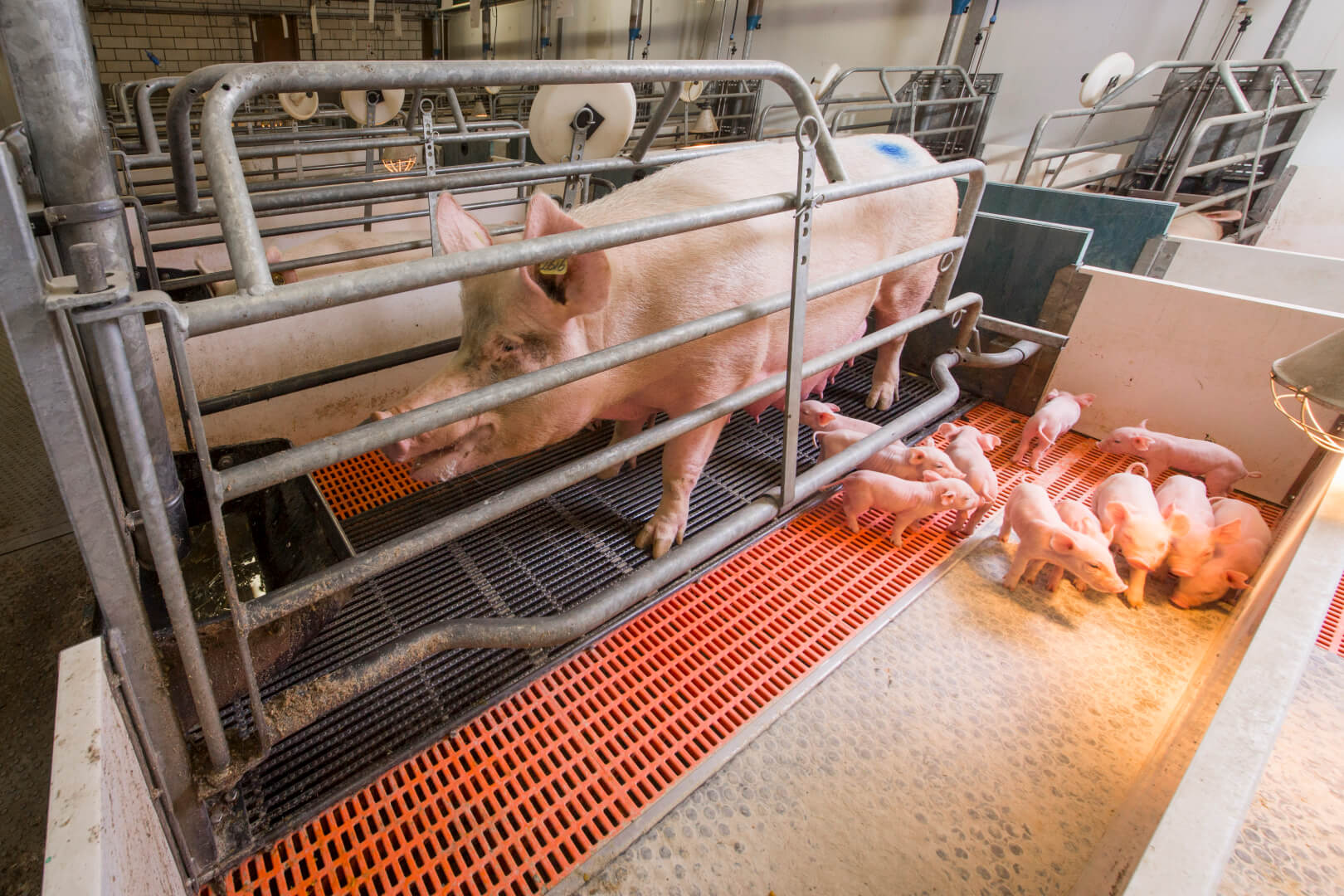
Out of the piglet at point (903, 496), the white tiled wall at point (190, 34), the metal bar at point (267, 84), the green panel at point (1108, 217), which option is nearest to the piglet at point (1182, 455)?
the piglet at point (903, 496)

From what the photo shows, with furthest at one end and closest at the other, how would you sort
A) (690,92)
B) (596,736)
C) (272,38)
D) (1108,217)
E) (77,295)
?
(272,38) → (690,92) → (1108,217) → (596,736) → (77,295)

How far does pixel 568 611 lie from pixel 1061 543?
5.67ft

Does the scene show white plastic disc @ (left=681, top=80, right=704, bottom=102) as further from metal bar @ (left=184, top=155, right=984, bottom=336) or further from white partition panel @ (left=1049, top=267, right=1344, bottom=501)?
metal bar @ (left=184, top=155, right=984, bottom=336)

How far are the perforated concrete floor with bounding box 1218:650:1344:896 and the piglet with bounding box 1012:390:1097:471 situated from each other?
1.32 metres

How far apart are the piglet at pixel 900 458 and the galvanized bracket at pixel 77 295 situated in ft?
7.76

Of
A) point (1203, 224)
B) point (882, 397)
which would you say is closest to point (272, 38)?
point (882, 397)

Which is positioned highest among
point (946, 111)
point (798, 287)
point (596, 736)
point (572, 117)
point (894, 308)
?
point (946, 111)

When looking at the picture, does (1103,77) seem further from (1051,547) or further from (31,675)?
(31,675)

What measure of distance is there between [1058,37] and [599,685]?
9.41m

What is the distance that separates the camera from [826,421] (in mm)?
3023

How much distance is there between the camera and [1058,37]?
7.88 meters

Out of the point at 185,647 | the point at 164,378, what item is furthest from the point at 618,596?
the point at 164,378

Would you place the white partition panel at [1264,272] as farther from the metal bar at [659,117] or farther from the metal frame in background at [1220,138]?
the metal bar at [659,117]

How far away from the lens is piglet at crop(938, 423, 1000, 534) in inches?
107
